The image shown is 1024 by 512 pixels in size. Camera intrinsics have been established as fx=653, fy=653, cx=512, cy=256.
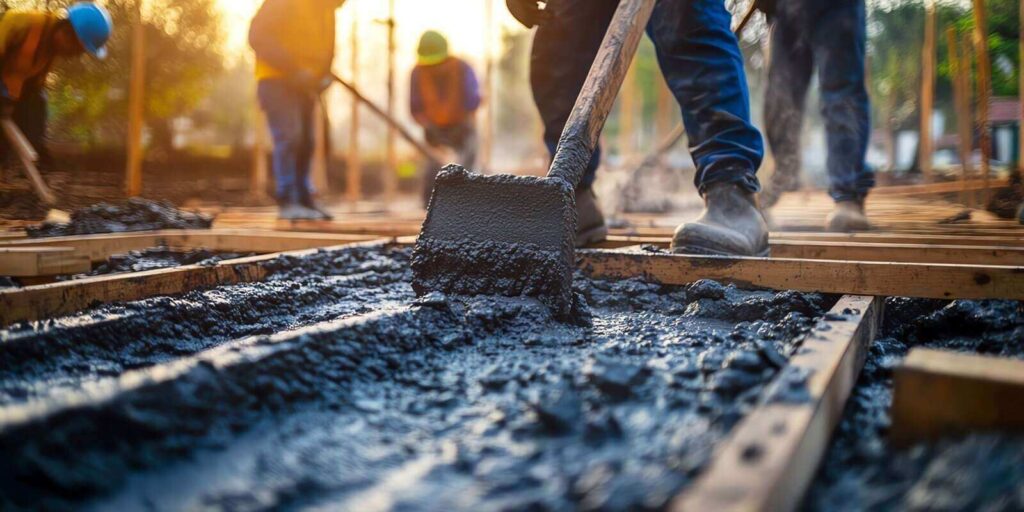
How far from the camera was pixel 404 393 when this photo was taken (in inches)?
47.4

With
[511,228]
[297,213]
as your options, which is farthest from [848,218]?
[297,213]

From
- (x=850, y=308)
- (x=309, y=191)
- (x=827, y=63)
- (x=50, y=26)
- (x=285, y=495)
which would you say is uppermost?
(x=50, y=26)

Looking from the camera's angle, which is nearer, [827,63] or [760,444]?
[760,444]

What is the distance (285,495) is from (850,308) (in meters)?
1.34

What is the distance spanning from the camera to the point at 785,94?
4754 mm

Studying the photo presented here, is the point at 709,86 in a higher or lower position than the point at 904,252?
higher

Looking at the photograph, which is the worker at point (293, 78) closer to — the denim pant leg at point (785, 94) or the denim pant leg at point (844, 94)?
the denim pant leg at point (785, 94)

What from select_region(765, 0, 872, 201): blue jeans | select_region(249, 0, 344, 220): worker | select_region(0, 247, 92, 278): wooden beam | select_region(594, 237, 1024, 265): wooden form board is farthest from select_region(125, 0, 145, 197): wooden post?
select_region(594, 237, 1024, 265): wooden form board

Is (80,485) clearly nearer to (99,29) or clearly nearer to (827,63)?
(827,63)

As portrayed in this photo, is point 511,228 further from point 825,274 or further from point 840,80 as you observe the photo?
point 840,80

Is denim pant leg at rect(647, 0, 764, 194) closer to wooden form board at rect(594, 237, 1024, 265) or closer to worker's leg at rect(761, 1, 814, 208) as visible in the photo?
wooden form board at rect(594, 237, 1024, 265)

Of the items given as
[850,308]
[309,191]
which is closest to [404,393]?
[850,308]

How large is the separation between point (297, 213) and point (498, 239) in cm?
425

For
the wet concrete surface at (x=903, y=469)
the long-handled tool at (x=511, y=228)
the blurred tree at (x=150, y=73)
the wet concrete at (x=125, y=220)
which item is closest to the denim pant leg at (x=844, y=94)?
the long-handled tool at (x=511, y=228)
